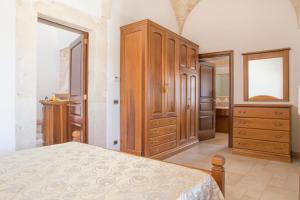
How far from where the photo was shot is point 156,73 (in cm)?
338

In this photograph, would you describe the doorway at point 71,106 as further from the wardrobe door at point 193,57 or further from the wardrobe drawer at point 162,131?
the wardrobe door at point 193,57

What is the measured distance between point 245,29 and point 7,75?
173 inches

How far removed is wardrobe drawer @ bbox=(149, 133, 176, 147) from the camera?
3.29 meters

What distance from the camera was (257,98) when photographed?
4.28m

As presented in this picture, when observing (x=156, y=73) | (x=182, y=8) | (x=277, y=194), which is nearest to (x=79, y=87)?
(x=156, y=73)

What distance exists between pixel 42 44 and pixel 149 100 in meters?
4.30

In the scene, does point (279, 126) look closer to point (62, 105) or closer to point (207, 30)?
point (207, 30)

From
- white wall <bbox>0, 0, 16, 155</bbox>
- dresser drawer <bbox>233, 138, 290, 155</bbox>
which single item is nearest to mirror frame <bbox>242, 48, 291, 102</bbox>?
dresser drawer <bbox>233, 138, 290, 155</bbox>

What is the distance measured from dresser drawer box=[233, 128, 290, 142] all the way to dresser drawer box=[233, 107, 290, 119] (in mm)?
272

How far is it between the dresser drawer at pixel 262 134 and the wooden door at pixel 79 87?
2861 mm

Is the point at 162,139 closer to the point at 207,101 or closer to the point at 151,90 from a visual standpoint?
the point at 151,90

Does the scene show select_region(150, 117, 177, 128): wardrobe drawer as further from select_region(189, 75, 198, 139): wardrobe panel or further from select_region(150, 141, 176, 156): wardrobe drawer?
select_region(189, 75, 198, 139): wardrobe panel

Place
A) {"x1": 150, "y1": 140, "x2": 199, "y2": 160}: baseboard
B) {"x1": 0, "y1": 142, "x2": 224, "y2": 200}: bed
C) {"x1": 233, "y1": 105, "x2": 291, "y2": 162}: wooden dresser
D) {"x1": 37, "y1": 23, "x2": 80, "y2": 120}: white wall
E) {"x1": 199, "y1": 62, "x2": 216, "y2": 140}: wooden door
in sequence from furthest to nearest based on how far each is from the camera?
{"x1": 37, "y1": 23, "x2": 80, "y2": 120}: white wall → {"x1": 199, "y1": 62, "x2": 216, "y2": 140}: wooden door → {"x1": 233, "y1": 105, "x2": 291, "y2": 162}: wooden dresser → {"x1": 150, "y1": 140, "x2": 199, "y2": 160}: baseboard → {"x1": 0, "y1": 142, "x2": 224, "y2": 200}: bed

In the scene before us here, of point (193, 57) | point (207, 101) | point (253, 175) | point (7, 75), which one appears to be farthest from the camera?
point (207, 101)
